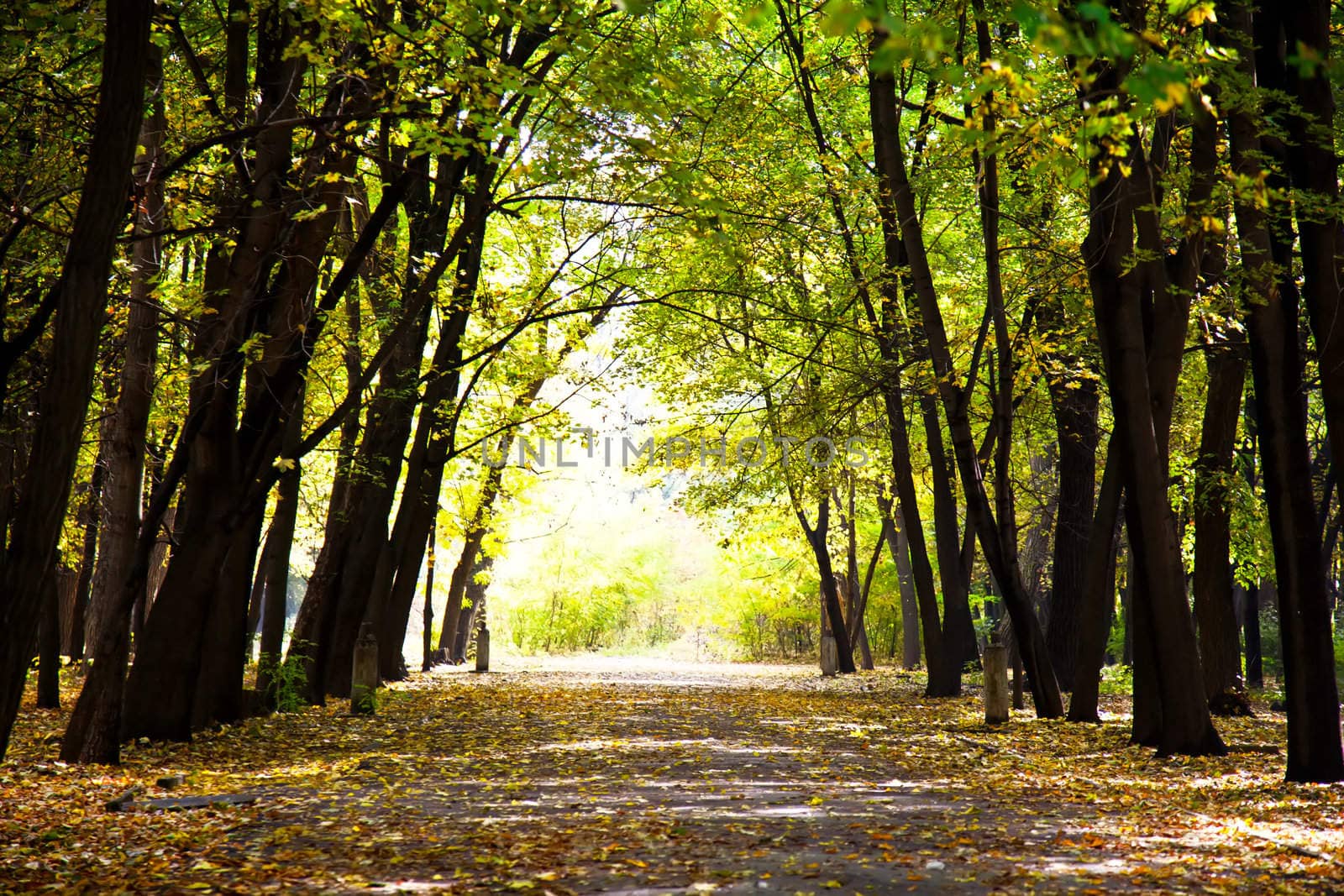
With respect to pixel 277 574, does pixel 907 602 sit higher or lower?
lower

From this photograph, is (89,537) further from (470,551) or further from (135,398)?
(470,551)

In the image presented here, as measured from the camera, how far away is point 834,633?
2847 centimetres

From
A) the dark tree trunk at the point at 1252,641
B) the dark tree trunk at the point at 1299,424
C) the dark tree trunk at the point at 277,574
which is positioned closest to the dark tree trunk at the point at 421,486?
the dark tree trunk at the point at 277,574

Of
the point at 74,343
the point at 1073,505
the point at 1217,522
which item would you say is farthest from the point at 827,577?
the point at 74,343

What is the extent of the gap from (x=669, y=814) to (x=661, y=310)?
13735mm

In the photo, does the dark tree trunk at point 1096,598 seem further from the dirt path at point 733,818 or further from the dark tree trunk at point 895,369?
the dark tree trunk at point 895,369

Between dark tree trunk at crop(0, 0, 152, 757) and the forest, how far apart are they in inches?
0.8

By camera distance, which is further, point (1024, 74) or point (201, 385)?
point (201, 385)

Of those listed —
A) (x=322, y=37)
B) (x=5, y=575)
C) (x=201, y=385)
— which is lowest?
(x=5, y=575)

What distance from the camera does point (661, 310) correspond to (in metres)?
20.2

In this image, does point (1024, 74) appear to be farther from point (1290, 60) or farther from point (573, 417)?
point (573, 417)

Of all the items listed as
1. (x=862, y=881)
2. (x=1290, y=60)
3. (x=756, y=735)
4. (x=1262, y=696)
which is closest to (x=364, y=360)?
(x=756, y=735)

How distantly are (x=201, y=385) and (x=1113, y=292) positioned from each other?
8.04 metres

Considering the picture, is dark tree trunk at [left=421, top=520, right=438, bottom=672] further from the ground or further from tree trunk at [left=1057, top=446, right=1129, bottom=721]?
tree trunk at [left=1057, top=446, right=1129, bottom=721]
